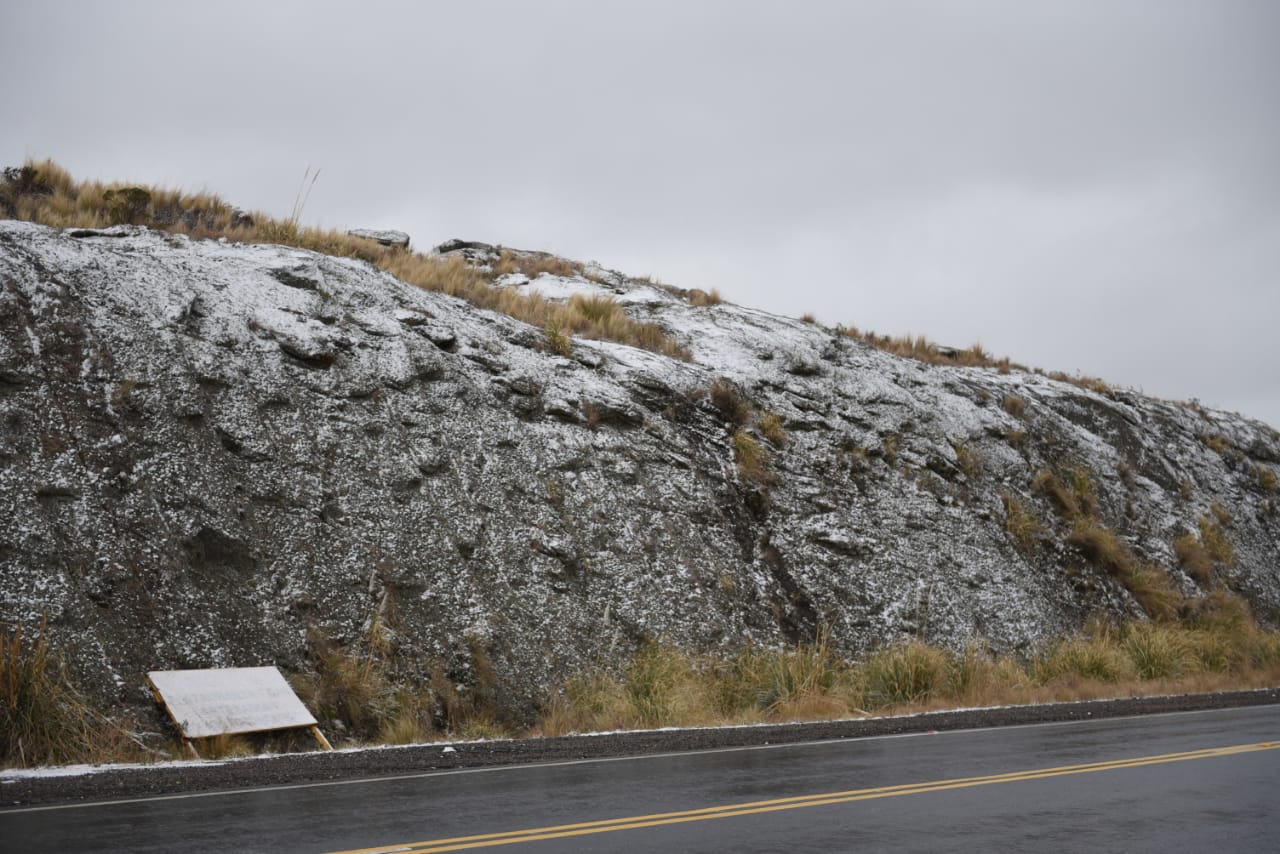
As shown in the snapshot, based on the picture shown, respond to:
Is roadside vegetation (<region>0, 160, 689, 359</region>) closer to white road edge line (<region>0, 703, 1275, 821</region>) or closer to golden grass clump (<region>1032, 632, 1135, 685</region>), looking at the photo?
golden grass clump (<region>1032, 632, 1135, 685</region>)

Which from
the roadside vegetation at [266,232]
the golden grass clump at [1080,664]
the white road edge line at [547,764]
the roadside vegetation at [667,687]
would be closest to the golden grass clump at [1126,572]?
the roadside vegetation at [667,687]

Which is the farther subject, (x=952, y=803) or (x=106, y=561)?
(x=106, y=561)

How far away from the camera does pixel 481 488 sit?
52.9 feet

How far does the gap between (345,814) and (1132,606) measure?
19.5m

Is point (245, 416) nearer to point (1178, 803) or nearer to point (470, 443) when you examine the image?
point (470, 443)

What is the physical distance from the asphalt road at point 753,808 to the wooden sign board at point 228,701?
2815 mm

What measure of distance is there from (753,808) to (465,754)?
4.34 metres

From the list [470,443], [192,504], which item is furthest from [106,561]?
[470,443]

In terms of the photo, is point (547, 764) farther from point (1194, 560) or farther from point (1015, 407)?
point (1194, 560)

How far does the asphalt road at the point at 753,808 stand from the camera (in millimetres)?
6152

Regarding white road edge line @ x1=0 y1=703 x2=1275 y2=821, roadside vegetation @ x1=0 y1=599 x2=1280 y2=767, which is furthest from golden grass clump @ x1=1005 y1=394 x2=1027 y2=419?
white road edge line @ x1=0 y1=703 x2=1275 y2=821

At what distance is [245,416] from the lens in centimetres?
1511

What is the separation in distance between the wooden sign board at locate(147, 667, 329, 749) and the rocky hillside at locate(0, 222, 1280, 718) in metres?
0.40

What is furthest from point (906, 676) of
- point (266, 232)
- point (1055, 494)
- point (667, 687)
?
point (266, 232)
